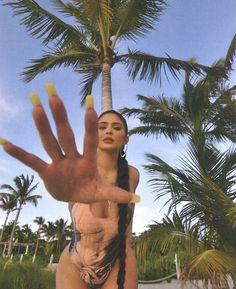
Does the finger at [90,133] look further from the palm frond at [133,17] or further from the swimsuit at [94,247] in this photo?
the palm frond at [133,17]

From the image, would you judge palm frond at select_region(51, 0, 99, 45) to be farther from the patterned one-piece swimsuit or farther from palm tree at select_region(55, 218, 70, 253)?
palm tree at select_region(55, 218, 70, 253)

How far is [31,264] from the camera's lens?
9.90 m

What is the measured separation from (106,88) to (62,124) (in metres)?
5.05

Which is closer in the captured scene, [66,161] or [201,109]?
[66,161]

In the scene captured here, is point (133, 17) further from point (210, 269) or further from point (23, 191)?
point (23, 191)

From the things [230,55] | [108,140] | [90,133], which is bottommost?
[90,133]

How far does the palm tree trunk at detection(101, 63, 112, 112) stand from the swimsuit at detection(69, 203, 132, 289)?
3606 mm

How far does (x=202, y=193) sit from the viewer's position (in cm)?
615

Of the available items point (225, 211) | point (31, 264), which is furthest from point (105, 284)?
point (31, 264)

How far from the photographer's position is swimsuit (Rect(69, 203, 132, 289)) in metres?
1.54

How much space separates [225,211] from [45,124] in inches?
214

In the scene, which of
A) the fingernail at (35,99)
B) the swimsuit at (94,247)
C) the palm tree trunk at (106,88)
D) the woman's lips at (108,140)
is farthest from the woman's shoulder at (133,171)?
the palm tree trunk at (106,88)

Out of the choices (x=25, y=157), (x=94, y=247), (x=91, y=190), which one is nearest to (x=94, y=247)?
(x=94, y=247)

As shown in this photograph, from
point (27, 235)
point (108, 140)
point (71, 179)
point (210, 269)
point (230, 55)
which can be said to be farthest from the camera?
A: point (27, 235)
